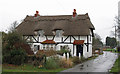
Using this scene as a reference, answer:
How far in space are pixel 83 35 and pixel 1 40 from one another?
13.6 m

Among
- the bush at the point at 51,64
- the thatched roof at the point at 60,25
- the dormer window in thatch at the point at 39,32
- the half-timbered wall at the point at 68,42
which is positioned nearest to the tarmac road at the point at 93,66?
the bush at the point at 51,64

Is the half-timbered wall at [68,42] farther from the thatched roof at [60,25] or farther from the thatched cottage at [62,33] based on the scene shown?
the thatched roof at [60,25]

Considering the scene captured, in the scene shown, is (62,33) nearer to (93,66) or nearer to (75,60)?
(75,60)

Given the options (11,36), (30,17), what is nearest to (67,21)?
(30,17)

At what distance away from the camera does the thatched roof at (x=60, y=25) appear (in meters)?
29.6

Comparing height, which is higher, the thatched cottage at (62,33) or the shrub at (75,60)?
the thatched cottage at (62,33)

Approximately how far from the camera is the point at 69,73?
14.5m

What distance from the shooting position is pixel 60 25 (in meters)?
30.9

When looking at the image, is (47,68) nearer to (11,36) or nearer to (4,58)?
(4,58)

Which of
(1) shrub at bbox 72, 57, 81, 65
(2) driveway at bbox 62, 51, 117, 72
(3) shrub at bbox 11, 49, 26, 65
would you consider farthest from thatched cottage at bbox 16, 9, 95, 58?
(3) shrub at bbox 11, 49, 26, 65

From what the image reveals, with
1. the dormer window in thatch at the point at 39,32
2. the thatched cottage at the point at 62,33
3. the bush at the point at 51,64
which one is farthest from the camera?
the dormer window in thatch at the point at 39,32

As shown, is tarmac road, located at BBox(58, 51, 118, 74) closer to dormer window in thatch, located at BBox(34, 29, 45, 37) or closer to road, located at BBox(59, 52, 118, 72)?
road, located at BBox(59, 52, 118, 72)

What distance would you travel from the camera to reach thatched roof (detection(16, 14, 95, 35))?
97.0 ft

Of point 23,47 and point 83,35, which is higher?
point 83,35
